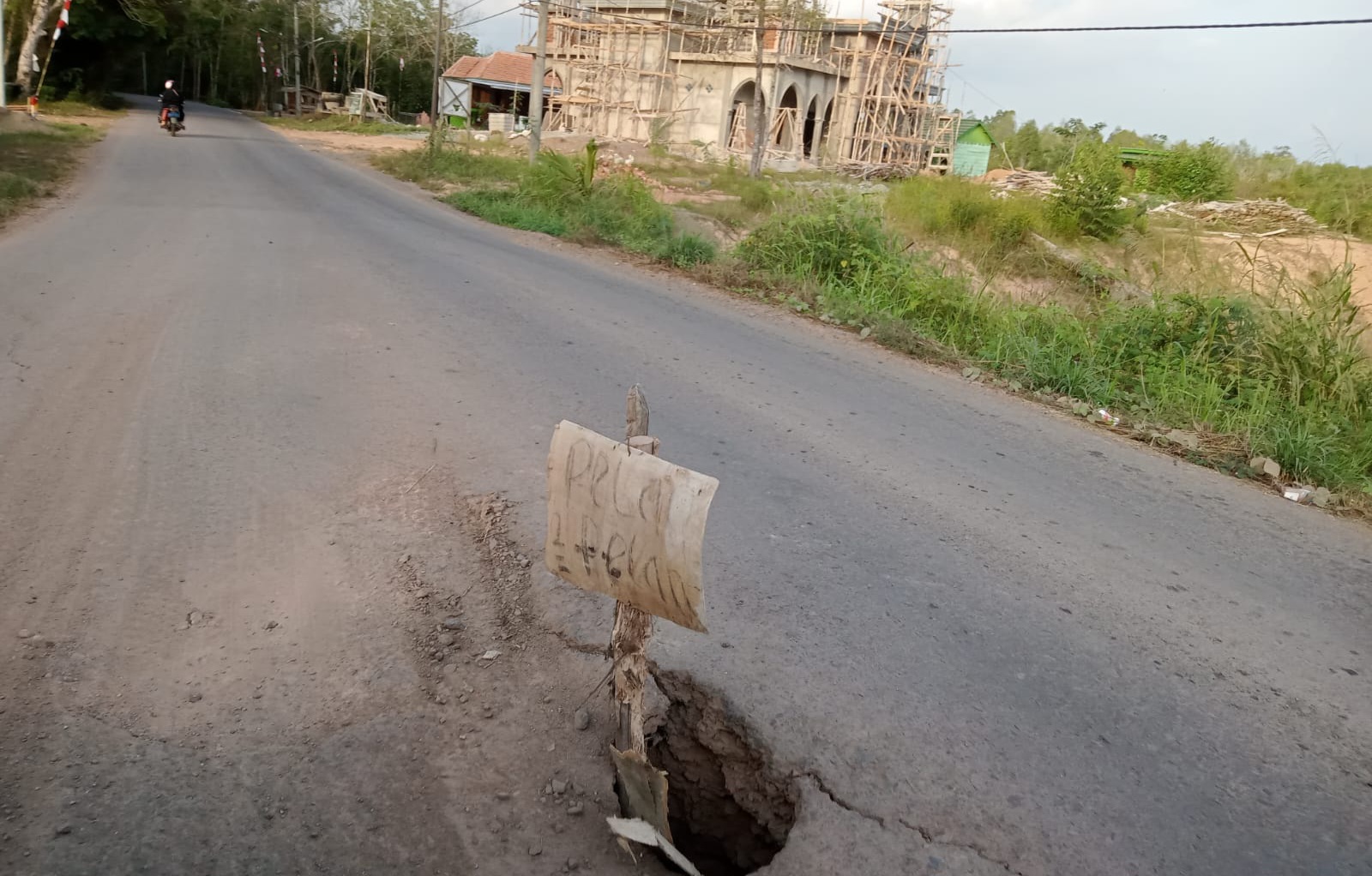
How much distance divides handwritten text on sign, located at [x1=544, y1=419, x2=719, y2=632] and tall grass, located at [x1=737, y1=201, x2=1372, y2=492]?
18.3 ft

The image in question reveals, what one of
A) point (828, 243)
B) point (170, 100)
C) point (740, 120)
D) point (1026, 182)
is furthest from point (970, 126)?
point (828, 243)

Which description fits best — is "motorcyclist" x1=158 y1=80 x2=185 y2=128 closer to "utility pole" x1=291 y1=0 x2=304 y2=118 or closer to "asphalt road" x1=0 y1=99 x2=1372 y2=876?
"asphalt road" x1=0 y1=99 x2=1372 y2=876

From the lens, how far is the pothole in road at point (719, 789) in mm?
2814

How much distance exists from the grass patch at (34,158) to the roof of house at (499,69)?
27.1m

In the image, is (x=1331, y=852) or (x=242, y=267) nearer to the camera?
(x=1331, y=852)

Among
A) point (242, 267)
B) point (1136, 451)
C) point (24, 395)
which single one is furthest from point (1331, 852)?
point (242, 267)

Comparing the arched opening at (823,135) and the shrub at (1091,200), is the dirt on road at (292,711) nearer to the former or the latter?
the shrub at (1091,200)

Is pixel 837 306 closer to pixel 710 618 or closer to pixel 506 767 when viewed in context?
pixel 710 618

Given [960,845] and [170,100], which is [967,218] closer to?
[960,845]

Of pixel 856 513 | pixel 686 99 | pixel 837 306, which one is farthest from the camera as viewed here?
pixel 686 99

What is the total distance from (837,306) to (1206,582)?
5.85 metres

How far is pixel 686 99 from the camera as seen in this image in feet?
121

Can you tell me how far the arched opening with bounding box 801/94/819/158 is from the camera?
37.8m

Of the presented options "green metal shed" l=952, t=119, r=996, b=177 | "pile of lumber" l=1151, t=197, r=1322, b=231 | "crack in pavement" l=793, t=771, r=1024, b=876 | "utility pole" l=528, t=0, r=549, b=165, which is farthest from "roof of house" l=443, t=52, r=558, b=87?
"crack in pavement" l=793, t=771, r=1024, b=876
